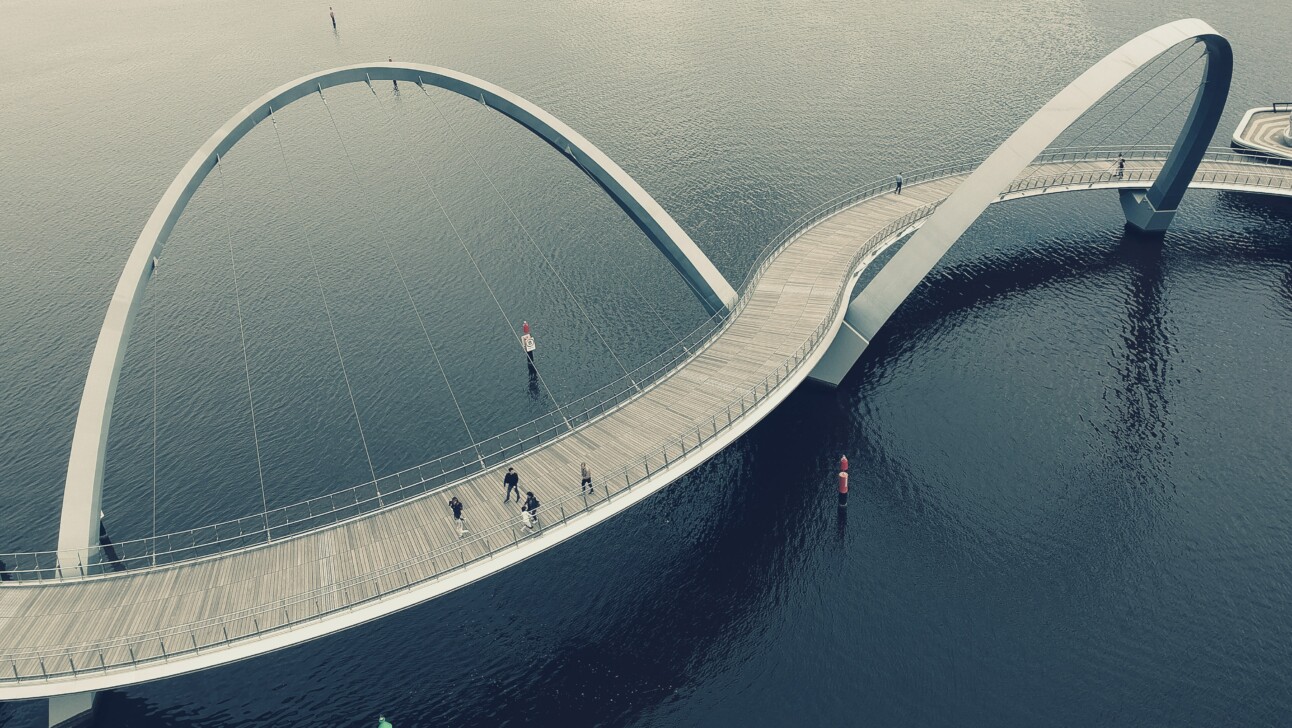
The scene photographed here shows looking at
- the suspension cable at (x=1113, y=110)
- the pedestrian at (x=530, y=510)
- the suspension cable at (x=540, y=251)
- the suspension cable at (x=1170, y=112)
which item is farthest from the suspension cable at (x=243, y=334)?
the suspension cable at (x=1170, y=112)

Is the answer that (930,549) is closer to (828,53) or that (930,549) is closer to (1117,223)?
(1117,223)

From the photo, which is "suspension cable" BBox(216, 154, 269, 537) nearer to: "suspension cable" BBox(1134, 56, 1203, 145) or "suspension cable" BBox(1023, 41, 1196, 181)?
"suspension cable" BBox(1023, 41, 1196, 181)

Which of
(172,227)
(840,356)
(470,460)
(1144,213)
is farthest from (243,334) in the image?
(1144,213)

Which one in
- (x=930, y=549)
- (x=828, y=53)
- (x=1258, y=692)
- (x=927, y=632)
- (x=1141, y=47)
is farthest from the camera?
(x=828, y=53)

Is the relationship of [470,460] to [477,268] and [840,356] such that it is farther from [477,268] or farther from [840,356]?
[477,268]

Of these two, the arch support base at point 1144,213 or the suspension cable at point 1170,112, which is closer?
the arch support base at point 1144,213

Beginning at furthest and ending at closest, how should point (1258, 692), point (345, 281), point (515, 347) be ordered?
point (345, 281) < point (515, 347) < point (1258, 692)

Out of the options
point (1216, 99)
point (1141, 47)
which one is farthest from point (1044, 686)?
point (1216, 99)

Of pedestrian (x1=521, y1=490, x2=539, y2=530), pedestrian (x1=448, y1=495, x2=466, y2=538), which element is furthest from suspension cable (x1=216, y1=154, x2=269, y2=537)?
pedestrian (x1=521, y1=490, x2=539, y2=530)

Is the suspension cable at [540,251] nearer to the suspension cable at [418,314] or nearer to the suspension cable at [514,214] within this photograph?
the suspension cable at [514,214]
